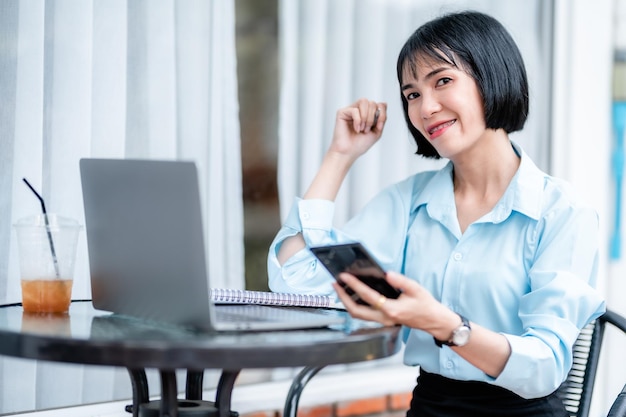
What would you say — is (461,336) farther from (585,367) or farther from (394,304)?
(585,367)

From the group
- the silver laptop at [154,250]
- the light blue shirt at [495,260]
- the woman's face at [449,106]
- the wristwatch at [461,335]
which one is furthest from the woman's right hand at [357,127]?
the wristwatch at [461,335]

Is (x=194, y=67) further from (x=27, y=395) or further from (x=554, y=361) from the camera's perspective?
(x=554, y=361)

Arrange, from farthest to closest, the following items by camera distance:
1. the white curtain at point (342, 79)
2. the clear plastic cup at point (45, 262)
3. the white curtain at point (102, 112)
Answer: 1. the white curtain at point (342, 79)
2. the white curtain at point (102, 112)
3. the clear plastic cup at point (45, 262)

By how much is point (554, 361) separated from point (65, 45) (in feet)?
4.03

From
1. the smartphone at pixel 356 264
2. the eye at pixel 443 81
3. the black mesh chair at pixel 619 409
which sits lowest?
the black mesh chair at pixel 619 409

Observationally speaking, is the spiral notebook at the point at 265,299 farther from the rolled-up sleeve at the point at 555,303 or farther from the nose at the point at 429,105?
the nose at the point at 429,105

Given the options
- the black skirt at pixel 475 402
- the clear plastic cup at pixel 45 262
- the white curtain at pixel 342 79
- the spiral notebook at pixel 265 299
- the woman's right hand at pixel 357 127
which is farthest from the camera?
the white curtain at pixel 342 79

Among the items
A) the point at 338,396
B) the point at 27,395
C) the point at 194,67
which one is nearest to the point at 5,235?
the point at 27,395

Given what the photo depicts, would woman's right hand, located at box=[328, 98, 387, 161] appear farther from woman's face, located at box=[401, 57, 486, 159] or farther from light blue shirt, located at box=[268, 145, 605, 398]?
woman's face, located at box=[401, 57, 486, 159]

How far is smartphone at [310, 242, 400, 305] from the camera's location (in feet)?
3.84

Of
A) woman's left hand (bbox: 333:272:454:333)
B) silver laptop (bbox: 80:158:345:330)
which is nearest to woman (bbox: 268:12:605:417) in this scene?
woman's left hand (bbox: 333:272:454:333)

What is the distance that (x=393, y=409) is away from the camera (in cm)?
267

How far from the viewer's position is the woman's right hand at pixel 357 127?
6.42ft

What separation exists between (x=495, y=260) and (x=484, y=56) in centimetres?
40
